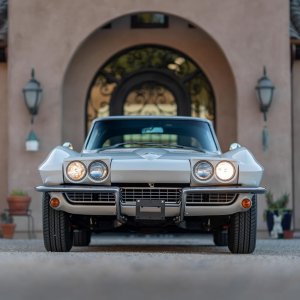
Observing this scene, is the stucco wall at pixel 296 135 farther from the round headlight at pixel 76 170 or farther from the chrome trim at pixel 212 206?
the round headlight at pixel 76 170

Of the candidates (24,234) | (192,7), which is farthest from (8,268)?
(192,7)

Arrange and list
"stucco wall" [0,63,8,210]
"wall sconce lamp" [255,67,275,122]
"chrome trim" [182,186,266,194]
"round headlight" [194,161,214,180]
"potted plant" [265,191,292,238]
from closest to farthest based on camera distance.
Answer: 1. "chrome trim" [182,186,266,194]
2. "round headlight" [194,161,214,180]
3. "potted plant" [265,191,292,238]
4. "wall sconce lamp" [255,67,275,122]
5. "stucco wall" [0,63,8,210]

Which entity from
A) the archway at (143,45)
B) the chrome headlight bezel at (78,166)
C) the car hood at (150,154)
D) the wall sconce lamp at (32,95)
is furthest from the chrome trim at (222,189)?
the archway at (143,45)

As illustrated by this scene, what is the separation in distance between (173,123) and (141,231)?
1.55 meters

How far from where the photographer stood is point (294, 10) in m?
15.6

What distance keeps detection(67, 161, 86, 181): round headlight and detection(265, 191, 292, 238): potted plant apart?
20.8 ft

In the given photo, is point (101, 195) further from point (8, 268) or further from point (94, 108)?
point (94, 108)

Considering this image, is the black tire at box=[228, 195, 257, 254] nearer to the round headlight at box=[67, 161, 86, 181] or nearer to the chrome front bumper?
the chrome front bumper

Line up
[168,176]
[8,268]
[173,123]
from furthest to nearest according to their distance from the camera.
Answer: [173,123] → [168,176] → [8,268]

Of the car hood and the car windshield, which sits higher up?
the car windshield

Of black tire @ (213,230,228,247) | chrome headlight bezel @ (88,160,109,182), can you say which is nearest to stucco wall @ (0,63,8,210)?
A: black tire @ (213,230,228,247)

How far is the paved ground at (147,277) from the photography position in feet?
16.7

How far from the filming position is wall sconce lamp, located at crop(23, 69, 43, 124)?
14320 millimetres

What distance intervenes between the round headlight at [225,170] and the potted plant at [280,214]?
597cm
